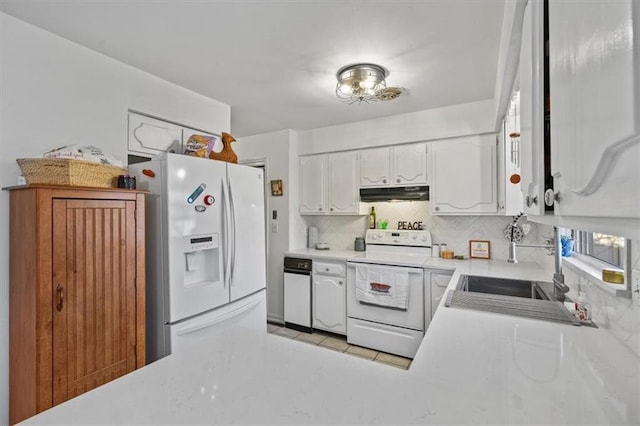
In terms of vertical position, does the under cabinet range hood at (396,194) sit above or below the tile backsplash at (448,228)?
above

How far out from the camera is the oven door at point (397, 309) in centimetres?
278

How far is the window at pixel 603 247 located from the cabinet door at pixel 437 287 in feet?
3.40

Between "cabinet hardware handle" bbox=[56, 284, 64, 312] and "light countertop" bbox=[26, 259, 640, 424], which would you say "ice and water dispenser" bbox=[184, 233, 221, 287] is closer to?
"cabinet hardware handle" bbox=[56, 284, 64, 312]

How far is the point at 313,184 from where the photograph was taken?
372 centimetres

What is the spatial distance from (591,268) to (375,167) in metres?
2.13

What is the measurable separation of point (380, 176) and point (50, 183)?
8.75 feet

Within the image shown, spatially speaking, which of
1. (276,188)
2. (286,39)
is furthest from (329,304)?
(286,39)

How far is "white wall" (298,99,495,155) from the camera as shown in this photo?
280cm

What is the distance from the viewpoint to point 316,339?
129 inches

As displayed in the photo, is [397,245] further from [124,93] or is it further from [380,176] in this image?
[124,93]

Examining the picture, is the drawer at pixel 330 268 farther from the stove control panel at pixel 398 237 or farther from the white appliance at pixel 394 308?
the stove control panel at pixel 398 237

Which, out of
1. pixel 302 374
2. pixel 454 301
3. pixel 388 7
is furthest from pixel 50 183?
pixel 454 301

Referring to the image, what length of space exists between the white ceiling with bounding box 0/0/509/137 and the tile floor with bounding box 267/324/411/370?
7.79 ft

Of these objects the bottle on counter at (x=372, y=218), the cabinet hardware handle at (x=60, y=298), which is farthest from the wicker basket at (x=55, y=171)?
the bottle on counter at (x=372, y=218)
